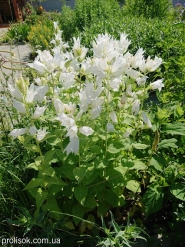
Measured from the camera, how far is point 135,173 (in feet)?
5.08

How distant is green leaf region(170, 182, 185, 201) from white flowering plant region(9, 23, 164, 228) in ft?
0.58

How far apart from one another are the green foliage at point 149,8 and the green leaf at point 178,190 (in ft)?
17.7

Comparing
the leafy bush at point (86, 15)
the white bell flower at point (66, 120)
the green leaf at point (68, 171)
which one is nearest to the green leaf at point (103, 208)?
the green leaf at point (68, 171)

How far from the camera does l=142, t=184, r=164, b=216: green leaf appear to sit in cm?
137

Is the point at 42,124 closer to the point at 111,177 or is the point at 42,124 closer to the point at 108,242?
the point at 111,177

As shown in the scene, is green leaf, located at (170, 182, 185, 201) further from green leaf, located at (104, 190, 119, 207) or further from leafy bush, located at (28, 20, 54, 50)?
leafy bush, located at (28, 20, 54, 50)

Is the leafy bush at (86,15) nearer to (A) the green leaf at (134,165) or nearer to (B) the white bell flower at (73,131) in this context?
(A) the green leaf at (134,165)

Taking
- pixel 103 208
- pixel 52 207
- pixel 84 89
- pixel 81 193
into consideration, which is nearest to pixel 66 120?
pixel 84 89

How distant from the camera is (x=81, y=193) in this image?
4.24ft

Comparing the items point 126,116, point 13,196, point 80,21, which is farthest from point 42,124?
point 80,21

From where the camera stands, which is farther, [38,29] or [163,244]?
[38,29]

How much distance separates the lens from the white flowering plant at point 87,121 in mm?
1078

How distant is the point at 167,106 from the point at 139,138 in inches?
10.4

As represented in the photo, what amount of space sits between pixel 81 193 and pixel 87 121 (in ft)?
1.20
